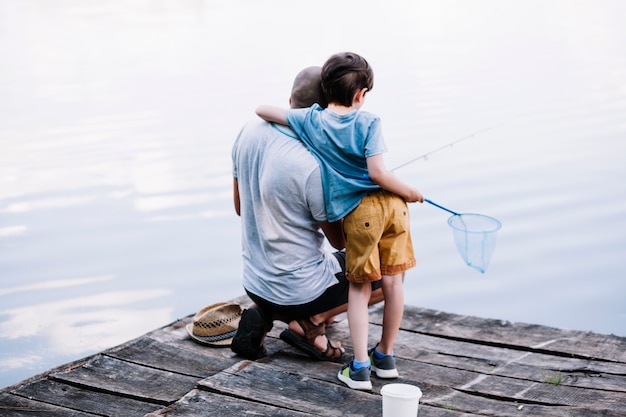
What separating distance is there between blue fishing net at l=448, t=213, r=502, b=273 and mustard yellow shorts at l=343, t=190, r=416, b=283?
7.2 inches

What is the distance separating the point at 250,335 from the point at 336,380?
0.40m

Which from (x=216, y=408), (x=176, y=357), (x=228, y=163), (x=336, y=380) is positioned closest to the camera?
(x=216, y=408)

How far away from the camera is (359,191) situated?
304cm

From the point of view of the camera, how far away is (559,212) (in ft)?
21.9

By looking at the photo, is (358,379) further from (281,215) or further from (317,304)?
(281,215)

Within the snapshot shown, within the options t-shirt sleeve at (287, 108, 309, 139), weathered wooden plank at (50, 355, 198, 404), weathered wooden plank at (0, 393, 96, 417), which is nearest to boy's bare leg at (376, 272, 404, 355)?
t-shirt sleeve at (287, 108, 309, 139)

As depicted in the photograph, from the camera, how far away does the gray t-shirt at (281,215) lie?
122 inches

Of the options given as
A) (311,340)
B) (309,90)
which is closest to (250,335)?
(311,340)

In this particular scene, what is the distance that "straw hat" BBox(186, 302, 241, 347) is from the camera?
11.7 feet

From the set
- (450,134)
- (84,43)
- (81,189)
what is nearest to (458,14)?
(84,43)

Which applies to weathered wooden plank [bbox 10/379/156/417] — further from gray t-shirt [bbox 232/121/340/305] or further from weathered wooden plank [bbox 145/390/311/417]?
gray t-shirt [bbox 232/121/340/305]

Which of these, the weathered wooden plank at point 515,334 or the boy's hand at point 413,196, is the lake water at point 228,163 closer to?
the weathered wooden plank at point 515,334

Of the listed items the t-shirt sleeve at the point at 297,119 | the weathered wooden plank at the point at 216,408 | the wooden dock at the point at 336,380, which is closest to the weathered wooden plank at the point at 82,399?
the wooden dock at the point at 336,380

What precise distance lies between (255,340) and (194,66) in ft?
33.8
